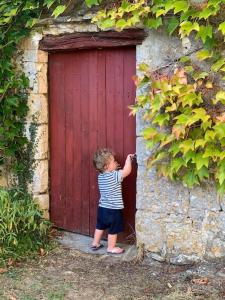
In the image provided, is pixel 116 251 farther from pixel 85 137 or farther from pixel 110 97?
pixel 110 97

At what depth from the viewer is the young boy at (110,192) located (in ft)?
16.4

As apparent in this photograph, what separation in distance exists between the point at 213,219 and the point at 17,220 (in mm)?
1947

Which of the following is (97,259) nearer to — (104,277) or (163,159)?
(104,277)

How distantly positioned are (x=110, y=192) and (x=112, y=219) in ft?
0.90

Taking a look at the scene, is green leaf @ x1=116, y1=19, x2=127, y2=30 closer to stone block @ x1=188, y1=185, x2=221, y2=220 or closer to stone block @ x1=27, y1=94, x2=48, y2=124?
stone block @ x1=27, y1=94, x2=48, y2=124

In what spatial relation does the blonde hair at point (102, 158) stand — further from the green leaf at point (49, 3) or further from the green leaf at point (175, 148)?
the green leaf at point (49, 3)

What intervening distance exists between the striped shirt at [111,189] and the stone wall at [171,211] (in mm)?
242

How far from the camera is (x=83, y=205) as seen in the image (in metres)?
5.62

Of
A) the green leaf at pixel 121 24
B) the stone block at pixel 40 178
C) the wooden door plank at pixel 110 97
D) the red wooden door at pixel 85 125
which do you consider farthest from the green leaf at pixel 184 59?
the stone block at pixel 40 178

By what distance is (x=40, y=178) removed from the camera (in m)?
5.65

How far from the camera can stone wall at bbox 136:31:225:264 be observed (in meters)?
4.52

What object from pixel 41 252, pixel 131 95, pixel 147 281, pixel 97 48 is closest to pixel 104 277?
pixel 147 281

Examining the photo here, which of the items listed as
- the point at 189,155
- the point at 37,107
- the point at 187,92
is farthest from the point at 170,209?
the point at 37,107

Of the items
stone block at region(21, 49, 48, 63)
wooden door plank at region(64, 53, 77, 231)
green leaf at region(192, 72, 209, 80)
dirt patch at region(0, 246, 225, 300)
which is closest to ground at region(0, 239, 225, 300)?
dirt patch at region(0, 246, 225, 300)
